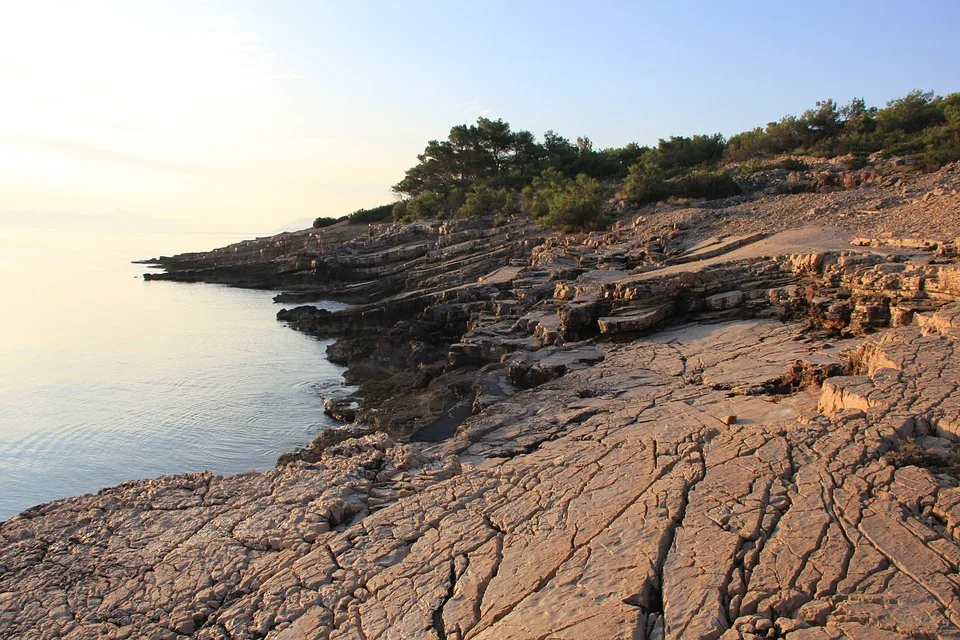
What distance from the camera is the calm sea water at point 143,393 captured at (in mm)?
10969

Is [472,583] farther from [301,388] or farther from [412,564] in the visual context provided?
[301,388]

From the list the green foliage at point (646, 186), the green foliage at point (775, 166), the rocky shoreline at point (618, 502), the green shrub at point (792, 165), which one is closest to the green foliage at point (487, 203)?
the green foliage at point (646, 186)

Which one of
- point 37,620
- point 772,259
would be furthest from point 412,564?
point 772,259

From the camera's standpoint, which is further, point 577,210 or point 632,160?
point 632,160

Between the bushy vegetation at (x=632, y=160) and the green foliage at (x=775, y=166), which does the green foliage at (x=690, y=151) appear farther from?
the green foliage at (x=775, y=166)

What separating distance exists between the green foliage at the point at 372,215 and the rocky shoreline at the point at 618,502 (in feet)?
124

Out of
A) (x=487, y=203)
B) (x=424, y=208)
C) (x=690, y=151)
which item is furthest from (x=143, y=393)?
(x=690, y=151)

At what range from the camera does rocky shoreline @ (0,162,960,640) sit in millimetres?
4191

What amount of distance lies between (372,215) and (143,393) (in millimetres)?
35427

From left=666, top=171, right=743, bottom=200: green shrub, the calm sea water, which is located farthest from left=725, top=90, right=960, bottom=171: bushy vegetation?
the calm sea water

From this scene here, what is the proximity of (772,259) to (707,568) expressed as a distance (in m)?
10.1

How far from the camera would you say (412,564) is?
516cm

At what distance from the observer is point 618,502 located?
5469 millimetres

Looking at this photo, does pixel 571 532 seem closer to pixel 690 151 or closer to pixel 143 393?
pixel 143 393
